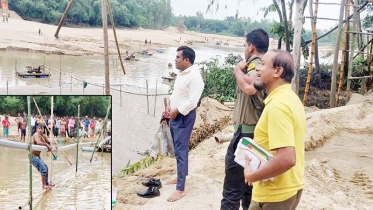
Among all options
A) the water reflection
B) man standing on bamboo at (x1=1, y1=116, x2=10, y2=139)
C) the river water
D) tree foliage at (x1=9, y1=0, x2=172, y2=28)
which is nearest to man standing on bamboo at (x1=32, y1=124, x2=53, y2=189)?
man standing on bamboo at (x1=1, y1=116, x2=10, y2=139)

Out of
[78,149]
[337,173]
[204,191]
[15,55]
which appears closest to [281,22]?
[337,173]

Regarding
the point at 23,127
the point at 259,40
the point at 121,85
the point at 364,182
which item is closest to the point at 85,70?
the point at 121,85

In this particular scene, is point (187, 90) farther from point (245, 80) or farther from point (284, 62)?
point (284, 62)

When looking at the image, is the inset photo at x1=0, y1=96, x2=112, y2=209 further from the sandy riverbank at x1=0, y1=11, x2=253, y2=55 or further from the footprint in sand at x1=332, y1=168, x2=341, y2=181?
the sandy riverbank at x1=0, y1=11, x2=253, y2=55

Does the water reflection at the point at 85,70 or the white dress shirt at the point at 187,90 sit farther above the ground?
the white dress shirt at the point at 187,90

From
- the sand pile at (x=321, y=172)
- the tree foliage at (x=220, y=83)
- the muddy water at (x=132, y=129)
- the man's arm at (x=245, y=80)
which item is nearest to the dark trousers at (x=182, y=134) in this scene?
the sand pile at (x=321, y=172)

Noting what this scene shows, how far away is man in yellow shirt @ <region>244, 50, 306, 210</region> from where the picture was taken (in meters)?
1.83

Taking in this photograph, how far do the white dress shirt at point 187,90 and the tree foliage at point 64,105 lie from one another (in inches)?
77.2

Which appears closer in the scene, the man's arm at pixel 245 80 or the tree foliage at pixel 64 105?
the tree foliage at pixel 64 105

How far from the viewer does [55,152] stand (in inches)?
70.7

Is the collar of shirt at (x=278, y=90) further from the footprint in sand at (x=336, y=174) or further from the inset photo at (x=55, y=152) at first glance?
the footprint in sand at (x=336, y=174)

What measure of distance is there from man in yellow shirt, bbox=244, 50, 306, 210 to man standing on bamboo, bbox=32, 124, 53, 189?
938 mm

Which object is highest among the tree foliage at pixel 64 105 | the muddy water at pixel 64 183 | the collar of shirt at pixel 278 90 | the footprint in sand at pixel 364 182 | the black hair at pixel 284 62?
the black hair at pixel 284 62

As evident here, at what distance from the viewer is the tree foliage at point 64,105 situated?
4.90 ft
